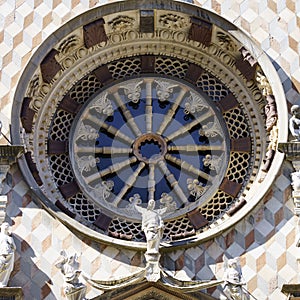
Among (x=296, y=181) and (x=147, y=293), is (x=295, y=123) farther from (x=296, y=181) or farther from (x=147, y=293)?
(x=147, y=293)

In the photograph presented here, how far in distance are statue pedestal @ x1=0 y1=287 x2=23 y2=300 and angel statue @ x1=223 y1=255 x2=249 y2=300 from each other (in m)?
3.02

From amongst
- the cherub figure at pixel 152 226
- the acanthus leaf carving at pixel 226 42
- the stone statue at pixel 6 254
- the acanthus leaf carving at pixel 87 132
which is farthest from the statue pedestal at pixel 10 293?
the acanthus leaf carving at pixel 226 42

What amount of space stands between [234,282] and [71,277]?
239 centimetres

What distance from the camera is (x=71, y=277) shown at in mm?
17172

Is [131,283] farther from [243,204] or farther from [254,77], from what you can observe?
[254,77]

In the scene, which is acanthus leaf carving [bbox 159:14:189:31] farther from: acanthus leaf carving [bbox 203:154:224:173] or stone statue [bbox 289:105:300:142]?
stone statue [bbox 289:105:300:142]

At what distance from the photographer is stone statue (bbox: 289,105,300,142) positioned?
18.5m

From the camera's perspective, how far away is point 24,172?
18.3m

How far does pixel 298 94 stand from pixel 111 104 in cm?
316

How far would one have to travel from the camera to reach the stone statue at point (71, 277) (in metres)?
17.1

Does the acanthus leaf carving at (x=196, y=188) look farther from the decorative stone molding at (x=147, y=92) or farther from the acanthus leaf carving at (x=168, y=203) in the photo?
the acanthus leaf carving at (x=168, y=203)

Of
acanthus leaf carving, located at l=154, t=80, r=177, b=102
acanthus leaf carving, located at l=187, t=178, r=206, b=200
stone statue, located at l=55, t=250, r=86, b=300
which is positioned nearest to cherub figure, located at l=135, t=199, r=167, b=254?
stone statue, located at l=55, t=250, r=86, b=300

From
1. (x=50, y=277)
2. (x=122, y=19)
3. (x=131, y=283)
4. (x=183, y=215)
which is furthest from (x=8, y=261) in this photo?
(x=122, y=19)

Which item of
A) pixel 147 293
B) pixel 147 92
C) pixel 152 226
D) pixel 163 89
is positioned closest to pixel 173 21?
pixel 163 89
